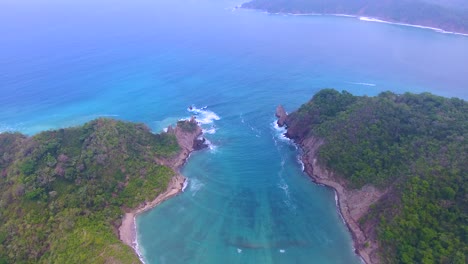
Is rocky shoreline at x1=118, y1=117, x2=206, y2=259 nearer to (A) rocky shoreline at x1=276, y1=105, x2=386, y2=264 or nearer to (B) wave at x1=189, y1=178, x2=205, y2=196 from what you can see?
(B) wave at x1=189, y1=178, x2=205, y2=196

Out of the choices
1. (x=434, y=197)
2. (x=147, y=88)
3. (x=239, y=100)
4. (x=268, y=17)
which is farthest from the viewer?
(x=268, y=17)

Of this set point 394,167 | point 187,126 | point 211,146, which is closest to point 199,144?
point 211,146

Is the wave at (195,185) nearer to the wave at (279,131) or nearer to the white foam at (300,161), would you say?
the white foam at (300,161)

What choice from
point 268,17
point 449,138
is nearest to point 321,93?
point 449,138

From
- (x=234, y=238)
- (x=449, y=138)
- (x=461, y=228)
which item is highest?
(x=449, y=138)

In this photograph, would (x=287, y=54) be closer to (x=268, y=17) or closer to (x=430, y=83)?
(x=430, y=83)

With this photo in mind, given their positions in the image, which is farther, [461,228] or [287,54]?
[287,54]

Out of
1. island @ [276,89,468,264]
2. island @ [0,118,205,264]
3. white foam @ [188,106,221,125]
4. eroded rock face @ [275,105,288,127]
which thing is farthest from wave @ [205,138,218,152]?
eroded rock face @ [275,105,288,127]
